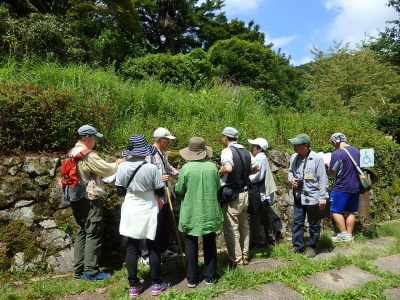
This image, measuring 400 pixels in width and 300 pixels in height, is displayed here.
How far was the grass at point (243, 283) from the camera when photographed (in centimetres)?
373

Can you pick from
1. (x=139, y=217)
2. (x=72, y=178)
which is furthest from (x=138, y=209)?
(x=72, y=178)

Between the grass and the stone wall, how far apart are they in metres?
0.30

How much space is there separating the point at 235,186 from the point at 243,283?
126 centimetres

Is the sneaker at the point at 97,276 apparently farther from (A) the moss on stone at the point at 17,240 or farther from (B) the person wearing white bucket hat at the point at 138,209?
(A) the moss on stone at the point at 17,240

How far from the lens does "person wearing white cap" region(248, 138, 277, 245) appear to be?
16.9ft

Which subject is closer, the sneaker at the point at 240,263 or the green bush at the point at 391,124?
the sneaker at the point at 240,263

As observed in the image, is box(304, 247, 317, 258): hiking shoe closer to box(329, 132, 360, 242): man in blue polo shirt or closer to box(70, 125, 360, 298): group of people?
box(70, 125, 360, 298): group of people

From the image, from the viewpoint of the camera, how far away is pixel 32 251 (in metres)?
4.45

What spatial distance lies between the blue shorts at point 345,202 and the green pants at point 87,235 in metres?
4.01

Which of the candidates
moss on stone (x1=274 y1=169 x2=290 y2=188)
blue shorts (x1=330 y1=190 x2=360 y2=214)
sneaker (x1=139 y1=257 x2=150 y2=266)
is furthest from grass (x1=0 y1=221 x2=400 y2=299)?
moss on stone (x1=274 y1=169 x2=290 y2=188)

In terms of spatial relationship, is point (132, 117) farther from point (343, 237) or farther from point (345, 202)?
point (343, 237)

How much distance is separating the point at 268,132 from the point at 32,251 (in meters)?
5.45

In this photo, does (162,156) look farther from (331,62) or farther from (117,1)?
(331,62)

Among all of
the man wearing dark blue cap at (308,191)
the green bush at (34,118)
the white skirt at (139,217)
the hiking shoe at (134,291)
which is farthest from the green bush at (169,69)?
the hiking shoe at (134,291)
